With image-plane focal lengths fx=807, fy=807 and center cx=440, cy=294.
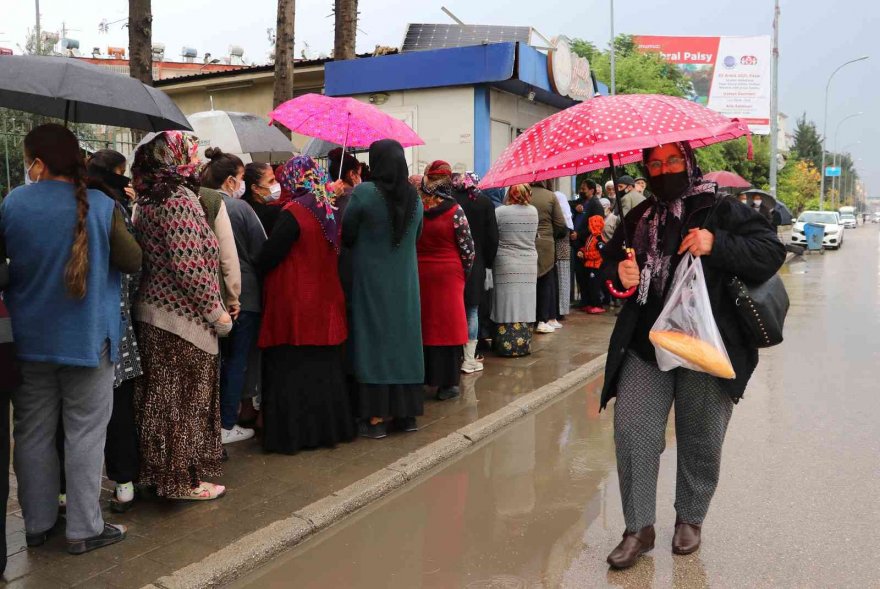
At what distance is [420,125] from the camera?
12.5 metres

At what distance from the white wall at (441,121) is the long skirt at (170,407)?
8312mm

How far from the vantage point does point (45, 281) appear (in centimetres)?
353

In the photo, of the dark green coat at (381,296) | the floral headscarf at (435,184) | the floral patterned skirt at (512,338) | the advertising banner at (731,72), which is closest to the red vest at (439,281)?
the floral headscarf at (435,184)

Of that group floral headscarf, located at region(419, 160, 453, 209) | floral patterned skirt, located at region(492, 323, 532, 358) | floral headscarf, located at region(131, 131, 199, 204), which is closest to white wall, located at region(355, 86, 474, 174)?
floral patterned skirt, located at region(492, 323, 532, 358)

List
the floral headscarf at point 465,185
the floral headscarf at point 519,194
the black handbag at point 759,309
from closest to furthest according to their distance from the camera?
the black handbag at point 759,309
the floral headscarf at point 465,185
the floral headscarf at point 519,194

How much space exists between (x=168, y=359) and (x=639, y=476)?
242 centimetres

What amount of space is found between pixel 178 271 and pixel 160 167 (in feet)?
1.82

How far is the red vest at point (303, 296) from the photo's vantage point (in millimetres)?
5148

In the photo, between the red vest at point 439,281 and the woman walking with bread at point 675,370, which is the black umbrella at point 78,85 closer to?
the red vest at point 439,281

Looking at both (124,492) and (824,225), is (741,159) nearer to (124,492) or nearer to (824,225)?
(824,225)

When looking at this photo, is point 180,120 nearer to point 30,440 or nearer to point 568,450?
point 30,440

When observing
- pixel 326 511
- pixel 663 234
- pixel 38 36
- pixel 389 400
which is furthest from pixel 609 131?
pixel 38 36

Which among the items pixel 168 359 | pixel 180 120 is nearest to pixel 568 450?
pixel 168 359

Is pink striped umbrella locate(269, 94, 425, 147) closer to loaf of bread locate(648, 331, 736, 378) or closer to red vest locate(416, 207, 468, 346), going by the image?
red vest locate(416, 207, 468, 346)
